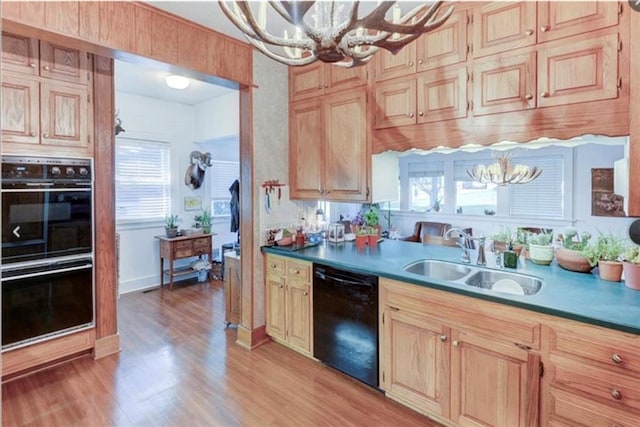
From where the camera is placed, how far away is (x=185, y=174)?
18.4 ft

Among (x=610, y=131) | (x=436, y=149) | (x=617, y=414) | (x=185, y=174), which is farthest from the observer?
(x=185, y=174)

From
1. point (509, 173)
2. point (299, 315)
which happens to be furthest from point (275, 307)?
point (509, 173)

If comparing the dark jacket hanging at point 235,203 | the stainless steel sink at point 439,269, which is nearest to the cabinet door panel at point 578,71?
the stainless steel sink at point 439,269

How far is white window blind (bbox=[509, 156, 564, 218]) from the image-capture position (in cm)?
587

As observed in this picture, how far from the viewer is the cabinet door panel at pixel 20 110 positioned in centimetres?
271

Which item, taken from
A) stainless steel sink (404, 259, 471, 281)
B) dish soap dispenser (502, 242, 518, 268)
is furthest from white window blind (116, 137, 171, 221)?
dish soap dispenser (502, 242, 518, 268)

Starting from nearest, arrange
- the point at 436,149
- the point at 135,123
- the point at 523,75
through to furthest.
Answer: the point at 523,75 → the point at 436,149 → the point at 135,123

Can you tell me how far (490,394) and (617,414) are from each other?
56 centimetres

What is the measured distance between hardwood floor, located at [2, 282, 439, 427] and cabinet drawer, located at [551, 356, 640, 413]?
93cm

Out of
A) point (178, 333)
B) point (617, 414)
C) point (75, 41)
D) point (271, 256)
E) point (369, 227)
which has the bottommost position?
point (178, 333)

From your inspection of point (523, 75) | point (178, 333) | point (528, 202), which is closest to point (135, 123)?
point (178, 333)

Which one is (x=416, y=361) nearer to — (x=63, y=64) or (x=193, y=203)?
(x=63, y=64)

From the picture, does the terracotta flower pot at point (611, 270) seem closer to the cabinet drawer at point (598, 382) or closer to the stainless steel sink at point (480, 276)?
the stainless steel sink at point (480, 276)

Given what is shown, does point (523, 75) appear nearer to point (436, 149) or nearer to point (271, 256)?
point (436, 149)
